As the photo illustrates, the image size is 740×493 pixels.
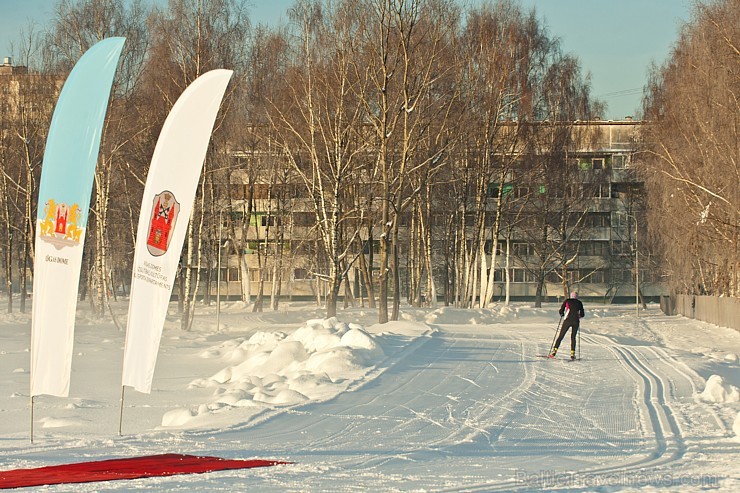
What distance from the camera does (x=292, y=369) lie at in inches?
665

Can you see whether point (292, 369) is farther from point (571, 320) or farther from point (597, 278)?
point (597, 278)

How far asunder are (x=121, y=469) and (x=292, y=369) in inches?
348

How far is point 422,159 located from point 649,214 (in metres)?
12.9

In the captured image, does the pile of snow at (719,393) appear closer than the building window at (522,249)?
Yes

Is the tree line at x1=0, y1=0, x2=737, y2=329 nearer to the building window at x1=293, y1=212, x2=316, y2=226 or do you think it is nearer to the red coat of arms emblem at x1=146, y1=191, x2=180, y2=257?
the building window at x1=293, y1=212, x2=316, y2=226

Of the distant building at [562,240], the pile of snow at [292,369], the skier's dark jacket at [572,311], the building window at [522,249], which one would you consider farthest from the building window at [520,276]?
the skier's dark jacket at [572,311]

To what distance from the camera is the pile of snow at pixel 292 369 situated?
1280 cm

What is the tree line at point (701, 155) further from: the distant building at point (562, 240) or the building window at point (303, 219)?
the building window at point (303, 219)

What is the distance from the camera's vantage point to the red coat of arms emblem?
34.8 feet

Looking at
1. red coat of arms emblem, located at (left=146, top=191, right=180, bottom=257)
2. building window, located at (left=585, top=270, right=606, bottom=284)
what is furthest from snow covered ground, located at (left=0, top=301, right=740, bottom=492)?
building window, located at (left=585, top=270, right=606, bottom=284)

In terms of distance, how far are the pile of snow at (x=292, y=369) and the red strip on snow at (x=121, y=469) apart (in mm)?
2859

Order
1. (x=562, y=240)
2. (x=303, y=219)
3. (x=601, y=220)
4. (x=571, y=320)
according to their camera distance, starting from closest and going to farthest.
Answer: (x=571, y=320) → (x=562, y=240) → (x=303, y=219) → (x=601, y=220)

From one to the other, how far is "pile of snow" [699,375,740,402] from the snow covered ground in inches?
1.2

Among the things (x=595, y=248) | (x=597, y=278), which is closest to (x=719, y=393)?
(x=595, y=248)
